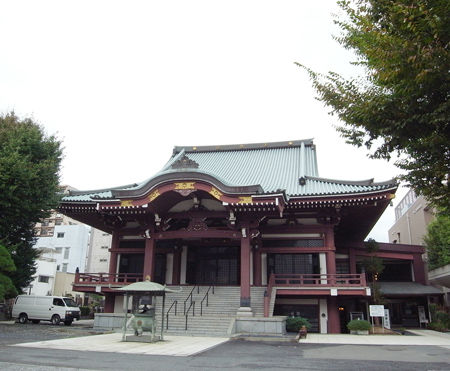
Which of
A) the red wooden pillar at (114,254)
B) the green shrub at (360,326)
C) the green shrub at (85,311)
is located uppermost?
the red wooden pillar at (114,254)

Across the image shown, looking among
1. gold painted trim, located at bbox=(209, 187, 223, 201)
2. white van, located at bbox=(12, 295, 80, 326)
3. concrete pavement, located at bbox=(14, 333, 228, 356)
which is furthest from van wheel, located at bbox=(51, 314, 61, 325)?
gold painted trim, located at bbox=(209, 187, 223, 201)

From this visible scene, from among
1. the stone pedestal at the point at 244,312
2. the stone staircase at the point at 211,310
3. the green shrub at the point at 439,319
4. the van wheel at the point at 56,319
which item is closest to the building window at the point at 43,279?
the van wheel at the point at 56,319

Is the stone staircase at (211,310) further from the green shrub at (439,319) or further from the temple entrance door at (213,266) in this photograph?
the green shrub at (439,319)

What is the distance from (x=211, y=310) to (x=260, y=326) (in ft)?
10.5

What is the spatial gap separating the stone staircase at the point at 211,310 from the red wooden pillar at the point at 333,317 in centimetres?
350

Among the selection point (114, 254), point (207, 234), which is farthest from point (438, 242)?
point (114, 254)

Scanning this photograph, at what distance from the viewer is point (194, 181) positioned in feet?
59.7

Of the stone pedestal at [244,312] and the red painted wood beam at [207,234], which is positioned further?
the red painted wood beam at [207,234]

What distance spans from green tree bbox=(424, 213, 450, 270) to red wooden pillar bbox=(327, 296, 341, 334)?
43.7 feet

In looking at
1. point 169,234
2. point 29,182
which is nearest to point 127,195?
point 169,234

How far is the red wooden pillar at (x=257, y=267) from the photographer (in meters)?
20.4

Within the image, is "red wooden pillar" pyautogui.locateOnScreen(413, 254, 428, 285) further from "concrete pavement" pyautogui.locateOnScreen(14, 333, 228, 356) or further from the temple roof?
"concrete pavement" pyautogui.locateOnScreen(14, 333, 228, 356)

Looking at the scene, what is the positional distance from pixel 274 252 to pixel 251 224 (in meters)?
2.77

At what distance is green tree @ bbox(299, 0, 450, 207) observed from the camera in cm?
565
